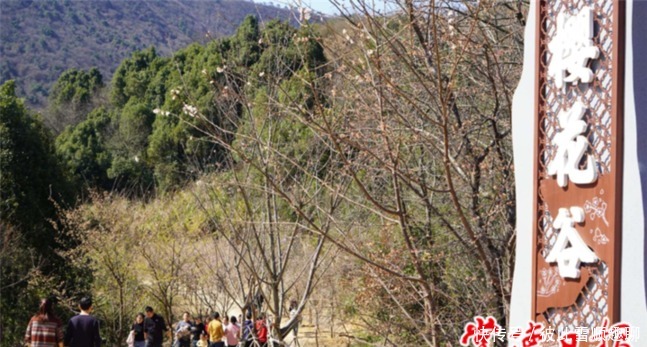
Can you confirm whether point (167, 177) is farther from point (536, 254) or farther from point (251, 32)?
point (536, 254)

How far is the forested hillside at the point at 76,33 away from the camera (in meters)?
47.2

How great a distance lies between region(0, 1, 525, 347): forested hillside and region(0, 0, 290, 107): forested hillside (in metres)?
13.5

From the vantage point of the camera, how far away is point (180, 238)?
16.0m

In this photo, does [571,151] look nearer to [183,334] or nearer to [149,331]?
[149,331]

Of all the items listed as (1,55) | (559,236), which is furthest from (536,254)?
(1,55)

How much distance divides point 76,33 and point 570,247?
184 ft

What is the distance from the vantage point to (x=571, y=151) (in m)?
3.53

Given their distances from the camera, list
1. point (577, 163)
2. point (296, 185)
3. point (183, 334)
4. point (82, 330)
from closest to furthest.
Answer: point (577, 163) → point (82, 330) → point (296, 185) → point (183, 334)

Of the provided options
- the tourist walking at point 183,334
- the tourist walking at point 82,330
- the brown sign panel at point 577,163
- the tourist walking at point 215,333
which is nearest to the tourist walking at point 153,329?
the tourist walking at point 215,333

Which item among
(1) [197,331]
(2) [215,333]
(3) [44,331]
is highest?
(3) [44,331]

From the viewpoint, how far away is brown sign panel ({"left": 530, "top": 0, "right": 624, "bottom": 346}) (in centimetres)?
336

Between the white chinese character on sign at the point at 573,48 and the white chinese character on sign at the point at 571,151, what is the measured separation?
0.14m

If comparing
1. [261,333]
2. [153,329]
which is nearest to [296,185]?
Answer: [261,333]

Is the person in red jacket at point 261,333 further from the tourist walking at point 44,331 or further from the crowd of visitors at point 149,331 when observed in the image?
the tourist walking at point 44,331
